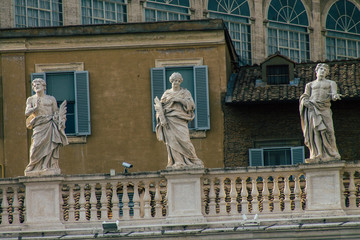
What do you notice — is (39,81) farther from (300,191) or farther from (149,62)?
(149,62)

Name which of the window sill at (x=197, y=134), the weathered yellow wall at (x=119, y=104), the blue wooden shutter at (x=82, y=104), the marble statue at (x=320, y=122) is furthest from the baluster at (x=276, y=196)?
the blue wooden shutter at (x=82, y=104)

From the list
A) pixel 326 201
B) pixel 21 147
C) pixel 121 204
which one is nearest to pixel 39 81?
pixel 121 204

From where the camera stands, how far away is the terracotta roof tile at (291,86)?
3512 centimetres

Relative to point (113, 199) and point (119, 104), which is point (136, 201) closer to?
point (113, 199)

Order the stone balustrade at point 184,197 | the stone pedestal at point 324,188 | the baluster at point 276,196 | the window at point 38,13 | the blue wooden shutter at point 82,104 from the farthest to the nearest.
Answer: the window at point 38,13 → the blue wooden shutter at point 82,104 → the baluster at point 276,196 → the stone balustrade at point 184,197 → the stone pedestal at point 324,188

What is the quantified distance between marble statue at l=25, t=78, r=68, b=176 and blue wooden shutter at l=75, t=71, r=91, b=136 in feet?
29.7

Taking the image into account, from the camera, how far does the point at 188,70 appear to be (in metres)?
35.7

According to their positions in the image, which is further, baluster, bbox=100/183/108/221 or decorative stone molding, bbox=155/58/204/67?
decorative stone molding, bbox=155/58/204/67

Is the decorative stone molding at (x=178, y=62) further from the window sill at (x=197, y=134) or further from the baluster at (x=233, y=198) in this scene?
the baluster at (x=233, y=198)

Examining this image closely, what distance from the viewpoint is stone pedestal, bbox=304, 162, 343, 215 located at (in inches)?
988

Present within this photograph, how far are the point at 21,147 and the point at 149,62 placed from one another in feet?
14.2

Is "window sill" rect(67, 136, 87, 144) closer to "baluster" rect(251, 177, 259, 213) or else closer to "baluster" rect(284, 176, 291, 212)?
"baluster" rect(251, 177, 259, 213)

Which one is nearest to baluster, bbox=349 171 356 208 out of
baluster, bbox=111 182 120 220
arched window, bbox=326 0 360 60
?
baluster, bbox=111 182 120 220

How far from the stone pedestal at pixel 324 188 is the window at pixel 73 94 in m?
11.0
